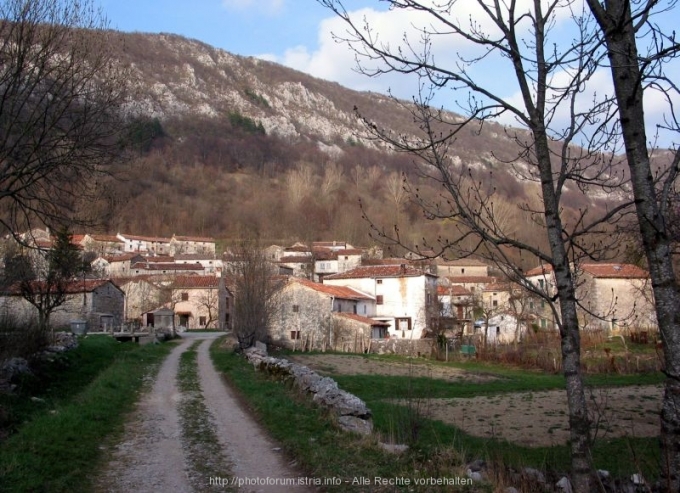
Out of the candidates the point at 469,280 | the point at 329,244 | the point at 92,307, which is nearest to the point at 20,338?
the point at 92,307

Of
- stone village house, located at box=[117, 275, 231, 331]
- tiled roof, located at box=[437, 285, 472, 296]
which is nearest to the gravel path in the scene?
tiled roof, located at box=[437, 285, 472, 296]

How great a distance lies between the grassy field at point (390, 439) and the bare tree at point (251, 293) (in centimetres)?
691

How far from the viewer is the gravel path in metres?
6.43

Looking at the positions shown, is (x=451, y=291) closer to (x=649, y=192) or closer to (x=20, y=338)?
(x=20, y=338)

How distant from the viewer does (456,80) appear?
16.9 feet

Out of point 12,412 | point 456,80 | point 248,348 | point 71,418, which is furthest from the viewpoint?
point 248,348

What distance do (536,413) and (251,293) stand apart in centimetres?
1686

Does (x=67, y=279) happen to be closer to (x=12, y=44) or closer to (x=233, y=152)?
(x=12, y=44)

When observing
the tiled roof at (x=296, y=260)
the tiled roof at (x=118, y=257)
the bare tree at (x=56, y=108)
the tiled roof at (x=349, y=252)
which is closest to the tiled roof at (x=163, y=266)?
the tiled roof at (x=118, y=257)

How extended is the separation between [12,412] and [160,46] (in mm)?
209207

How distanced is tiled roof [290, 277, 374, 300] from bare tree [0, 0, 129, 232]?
111 ft

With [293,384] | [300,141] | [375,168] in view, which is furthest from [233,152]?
[293,384]

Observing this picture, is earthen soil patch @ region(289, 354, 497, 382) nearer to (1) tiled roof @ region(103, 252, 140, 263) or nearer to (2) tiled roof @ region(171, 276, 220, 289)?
(2) tiled roof @ region(171, 276, 220, 289)

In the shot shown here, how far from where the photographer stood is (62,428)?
8586 mm
